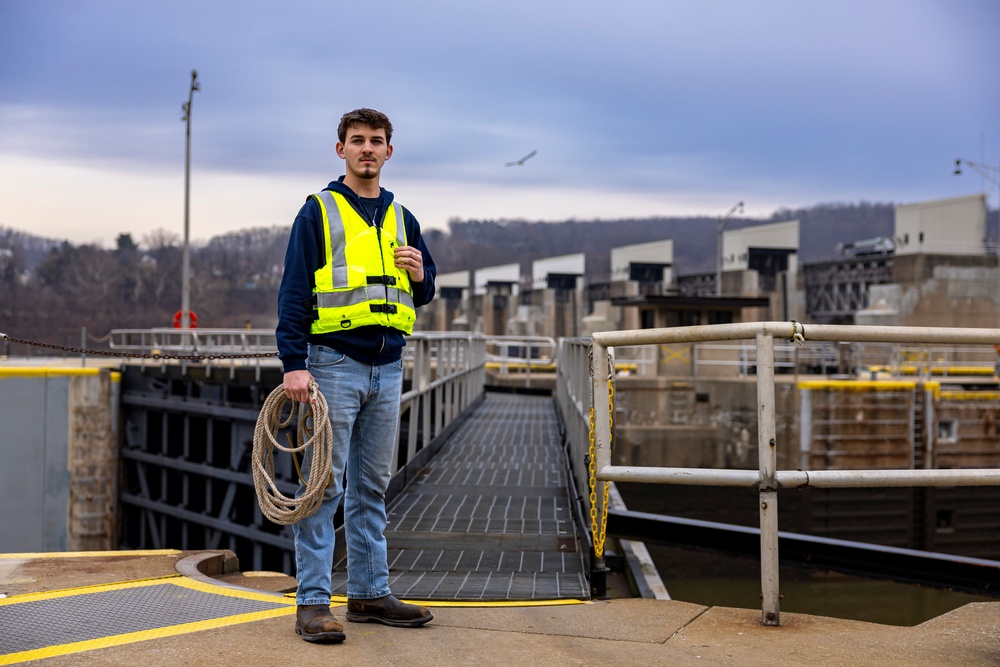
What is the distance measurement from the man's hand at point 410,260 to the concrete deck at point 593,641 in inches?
55.0

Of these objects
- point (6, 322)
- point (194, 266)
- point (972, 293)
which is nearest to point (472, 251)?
point (194, 266)

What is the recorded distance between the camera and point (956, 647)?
3.70 metres

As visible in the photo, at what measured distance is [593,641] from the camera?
3750 millimetres

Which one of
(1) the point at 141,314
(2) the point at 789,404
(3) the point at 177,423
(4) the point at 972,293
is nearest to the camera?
(3) the point at 177,423

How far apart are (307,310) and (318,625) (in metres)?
1.16

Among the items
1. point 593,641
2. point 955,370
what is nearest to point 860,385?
point 955,370

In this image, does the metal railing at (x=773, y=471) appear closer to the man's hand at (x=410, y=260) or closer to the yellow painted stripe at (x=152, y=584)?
the man's hand at (x=410, y=260)

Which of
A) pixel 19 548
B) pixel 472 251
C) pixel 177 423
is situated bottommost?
pixel 19 548

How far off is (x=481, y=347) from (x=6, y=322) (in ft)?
185

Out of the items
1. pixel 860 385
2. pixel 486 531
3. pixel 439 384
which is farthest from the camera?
pixel 860 385

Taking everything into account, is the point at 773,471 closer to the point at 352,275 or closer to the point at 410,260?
the point at 410,260

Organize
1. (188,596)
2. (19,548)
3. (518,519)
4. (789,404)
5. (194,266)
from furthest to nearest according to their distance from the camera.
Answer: (194,266) < (789,404) < (19,548) < (518,519) < (188,596)

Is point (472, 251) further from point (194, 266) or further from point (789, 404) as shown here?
point (789, 404)

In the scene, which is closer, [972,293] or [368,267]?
[368,267]
